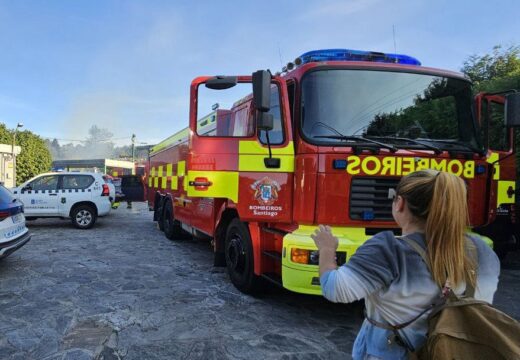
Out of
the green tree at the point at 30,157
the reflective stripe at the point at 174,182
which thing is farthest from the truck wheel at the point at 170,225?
the green tree at the point at 30,157

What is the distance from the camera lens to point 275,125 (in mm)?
4637

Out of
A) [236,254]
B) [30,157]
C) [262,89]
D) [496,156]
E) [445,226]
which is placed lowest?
[236,254]

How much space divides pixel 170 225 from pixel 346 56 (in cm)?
614

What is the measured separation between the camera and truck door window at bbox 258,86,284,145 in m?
4.58

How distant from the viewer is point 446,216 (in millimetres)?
1519

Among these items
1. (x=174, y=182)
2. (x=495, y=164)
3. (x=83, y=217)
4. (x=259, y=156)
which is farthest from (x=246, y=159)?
(x=83, y=217)

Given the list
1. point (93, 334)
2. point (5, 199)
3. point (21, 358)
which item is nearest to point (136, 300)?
point (93, 334)

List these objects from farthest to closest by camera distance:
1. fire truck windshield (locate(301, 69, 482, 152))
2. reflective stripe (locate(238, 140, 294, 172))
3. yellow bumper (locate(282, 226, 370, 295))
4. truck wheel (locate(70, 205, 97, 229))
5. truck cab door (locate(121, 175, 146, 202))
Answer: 1. truck cab door (locate(121, 175, 146, 202))
2. truck wheel (locate(70, 205, 97, 229))
3. reflective stripe (locate(238, 140, 294, 172))
4. fire truck windshield (locate(301, 69, 482, 152))
5. yellow bumper (locate(282, 226, 370, 295))

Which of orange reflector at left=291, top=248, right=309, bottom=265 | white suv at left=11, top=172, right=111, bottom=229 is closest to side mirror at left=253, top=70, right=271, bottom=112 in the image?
Answer: orange reflector at left=291, top=248, right=309, bottom=265

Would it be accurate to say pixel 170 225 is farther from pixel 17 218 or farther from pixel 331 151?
pixel 331 151

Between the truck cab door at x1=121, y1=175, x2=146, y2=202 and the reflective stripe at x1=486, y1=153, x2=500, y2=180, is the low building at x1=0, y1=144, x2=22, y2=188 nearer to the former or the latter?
the truck cab door at x1=121, y1=175, x2=146, y2=202

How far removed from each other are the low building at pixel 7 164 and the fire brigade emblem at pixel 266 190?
28.7 metres

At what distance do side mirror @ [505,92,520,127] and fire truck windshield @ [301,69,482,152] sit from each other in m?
0.40

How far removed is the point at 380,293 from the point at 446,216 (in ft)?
1.21
